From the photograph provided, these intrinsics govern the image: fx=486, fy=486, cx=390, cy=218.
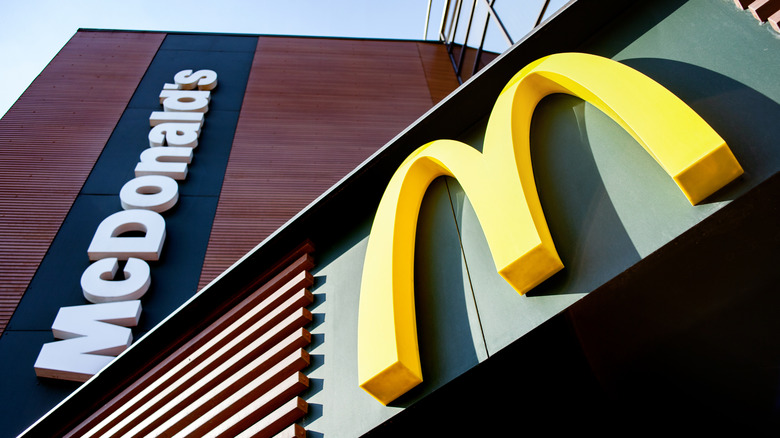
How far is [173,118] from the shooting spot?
11.3 m

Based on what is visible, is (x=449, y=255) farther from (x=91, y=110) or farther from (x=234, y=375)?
(x=91, y=110)

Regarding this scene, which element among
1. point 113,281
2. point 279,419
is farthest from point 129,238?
point 279,419

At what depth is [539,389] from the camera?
192 inches

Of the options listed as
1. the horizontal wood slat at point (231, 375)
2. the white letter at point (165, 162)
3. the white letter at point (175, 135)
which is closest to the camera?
the horizontal wood slat at point (231, 375)

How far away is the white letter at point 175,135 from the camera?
10633 mm

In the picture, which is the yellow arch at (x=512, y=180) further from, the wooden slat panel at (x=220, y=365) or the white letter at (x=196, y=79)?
the white letter at (x=196, y=79)

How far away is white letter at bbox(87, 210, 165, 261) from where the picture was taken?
842 centimetres

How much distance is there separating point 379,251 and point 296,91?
10.0 meters

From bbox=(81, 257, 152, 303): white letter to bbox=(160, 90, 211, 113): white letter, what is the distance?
4706 millimetres

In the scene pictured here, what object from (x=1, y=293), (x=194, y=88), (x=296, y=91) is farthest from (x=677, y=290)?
(x=194, y=88)

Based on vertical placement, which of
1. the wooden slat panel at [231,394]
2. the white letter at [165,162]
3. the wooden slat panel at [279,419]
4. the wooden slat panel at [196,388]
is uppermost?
the white letter at [165,162]

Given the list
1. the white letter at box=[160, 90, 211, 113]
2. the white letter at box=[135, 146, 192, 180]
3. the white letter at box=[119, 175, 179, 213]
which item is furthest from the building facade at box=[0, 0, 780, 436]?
the white letter at box=[160, 90, 211, 113]

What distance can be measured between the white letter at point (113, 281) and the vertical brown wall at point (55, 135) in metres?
1.16

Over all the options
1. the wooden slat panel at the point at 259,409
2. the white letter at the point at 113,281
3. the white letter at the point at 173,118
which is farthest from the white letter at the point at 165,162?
the wooden slat panel at the point at 259,409
